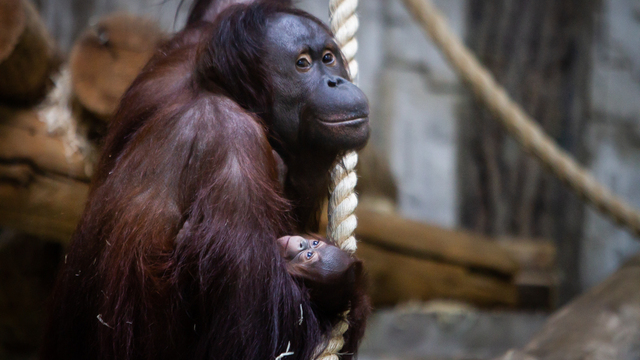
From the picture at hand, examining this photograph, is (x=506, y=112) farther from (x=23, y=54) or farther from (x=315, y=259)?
(x=23, y=54)

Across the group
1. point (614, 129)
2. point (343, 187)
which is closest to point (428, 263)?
point (614, 129)

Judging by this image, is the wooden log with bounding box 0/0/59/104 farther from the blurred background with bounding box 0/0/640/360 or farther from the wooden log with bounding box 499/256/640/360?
the wooden log with bounding box 499/256/640/360

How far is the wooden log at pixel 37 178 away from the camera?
3.05 meters

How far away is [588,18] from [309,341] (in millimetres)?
4896


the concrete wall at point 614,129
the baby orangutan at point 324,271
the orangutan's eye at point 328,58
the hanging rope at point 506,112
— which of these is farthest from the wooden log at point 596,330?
the concrete wall at point 614,129

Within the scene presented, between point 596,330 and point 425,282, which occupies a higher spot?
point 596,330

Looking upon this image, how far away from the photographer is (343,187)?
2.05 meters

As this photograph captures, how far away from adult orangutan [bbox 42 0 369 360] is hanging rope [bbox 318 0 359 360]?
2.0 inches

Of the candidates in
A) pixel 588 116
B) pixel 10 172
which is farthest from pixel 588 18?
pixel 10 172

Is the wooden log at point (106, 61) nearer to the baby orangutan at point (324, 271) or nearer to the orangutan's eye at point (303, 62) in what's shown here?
the orangutan's eye at point (303, 62)

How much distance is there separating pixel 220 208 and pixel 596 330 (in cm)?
206

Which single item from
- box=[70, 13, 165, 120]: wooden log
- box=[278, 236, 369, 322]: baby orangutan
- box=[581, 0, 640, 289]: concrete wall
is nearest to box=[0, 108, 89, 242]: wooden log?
box=[70, 13, 165, 120]: wooden log

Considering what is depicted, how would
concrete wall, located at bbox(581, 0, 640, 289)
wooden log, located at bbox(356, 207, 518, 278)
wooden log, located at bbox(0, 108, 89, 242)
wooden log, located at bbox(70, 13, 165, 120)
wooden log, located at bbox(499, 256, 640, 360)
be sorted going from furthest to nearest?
concrete wall, located at bbox(581, 0, 640, 289) < wooden log, located at bbox(356, 207, 518, 278) < wooden log, located at bbox(70, 13, 165, 120) < wooden log, located at bbox(0, 108, 89, 242) < wooden log, located at bbox(499, 256, 640, 360)

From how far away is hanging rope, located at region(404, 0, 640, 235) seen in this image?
393 centimetres
